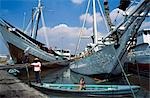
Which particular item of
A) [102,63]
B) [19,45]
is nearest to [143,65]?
[102,63]

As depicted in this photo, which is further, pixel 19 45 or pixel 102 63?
pixel 19 45

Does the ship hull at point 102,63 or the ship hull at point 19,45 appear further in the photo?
the ship hull at point 19,45

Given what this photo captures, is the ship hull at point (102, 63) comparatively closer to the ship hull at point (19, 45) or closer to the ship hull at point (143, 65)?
the ship hull at point (143, 65)

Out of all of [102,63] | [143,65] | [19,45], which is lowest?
[143,65]

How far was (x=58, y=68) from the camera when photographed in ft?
106

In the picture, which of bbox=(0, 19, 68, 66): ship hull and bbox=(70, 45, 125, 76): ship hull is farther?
bbox=(0, 19, 68, 66): ship hull

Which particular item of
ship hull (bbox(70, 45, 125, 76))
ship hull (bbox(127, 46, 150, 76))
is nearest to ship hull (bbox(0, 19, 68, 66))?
ship hull (bbox(70, 45, 125, 76))

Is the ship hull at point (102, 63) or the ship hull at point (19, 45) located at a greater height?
the ship hull at point (19, 45)

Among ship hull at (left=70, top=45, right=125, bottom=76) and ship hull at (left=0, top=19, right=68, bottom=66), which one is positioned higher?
ship hull at (left=0, top=19, right=68, bottom=66)

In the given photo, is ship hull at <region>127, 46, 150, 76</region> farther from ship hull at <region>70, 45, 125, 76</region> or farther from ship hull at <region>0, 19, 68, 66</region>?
ship hull at <region>0, 19, 68, 66</region>

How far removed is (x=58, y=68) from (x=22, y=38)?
5.55m

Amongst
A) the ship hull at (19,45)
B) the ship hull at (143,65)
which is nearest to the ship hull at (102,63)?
the ship hull at (143,65)

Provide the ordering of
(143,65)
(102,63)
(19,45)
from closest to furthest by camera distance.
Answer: (102,63)
(143,65)
(19,45)

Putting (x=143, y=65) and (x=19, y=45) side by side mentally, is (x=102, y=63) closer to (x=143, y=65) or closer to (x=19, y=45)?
(x=143, y=65)
